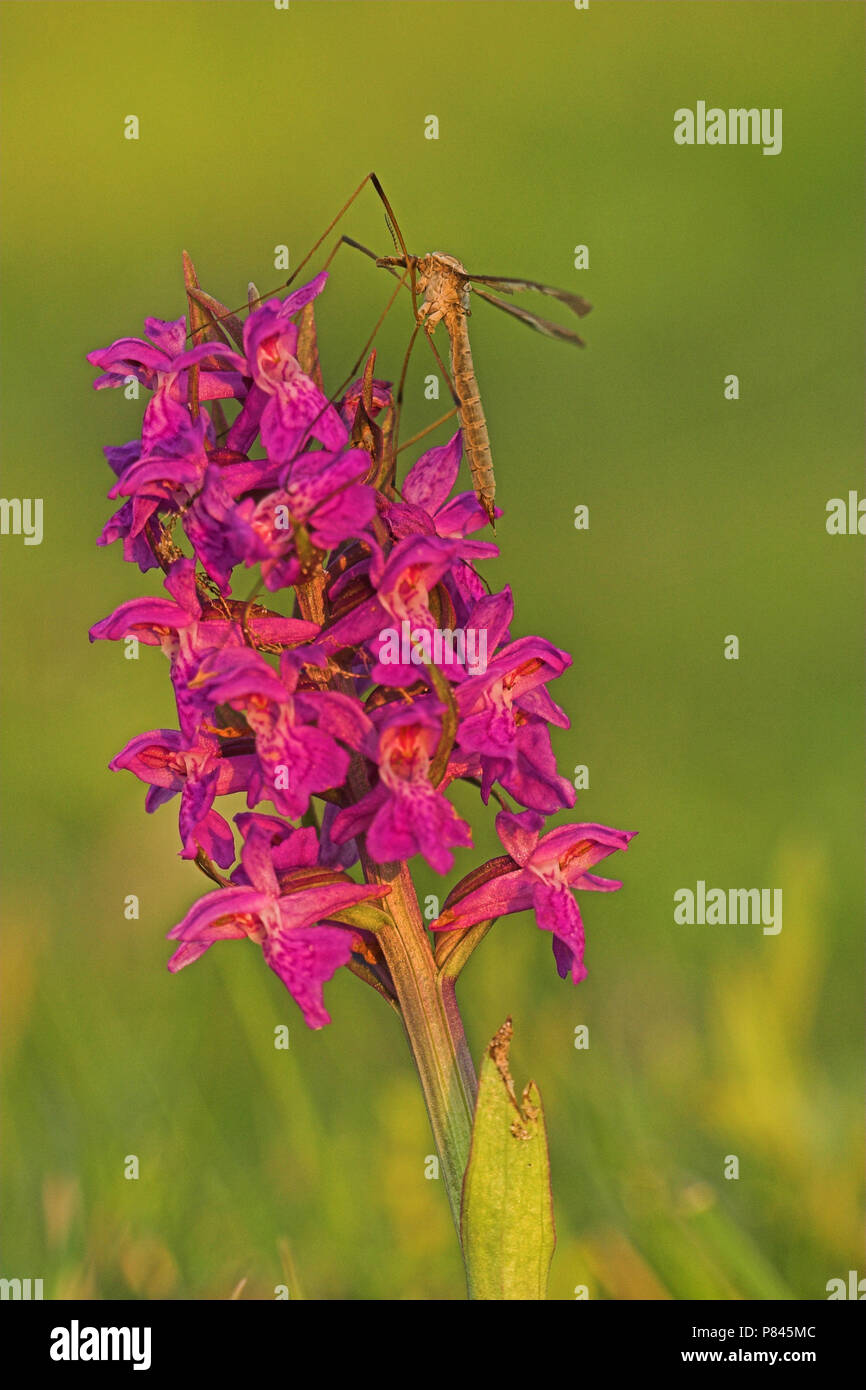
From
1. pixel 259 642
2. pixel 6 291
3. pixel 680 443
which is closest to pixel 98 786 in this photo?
pixel 259 642

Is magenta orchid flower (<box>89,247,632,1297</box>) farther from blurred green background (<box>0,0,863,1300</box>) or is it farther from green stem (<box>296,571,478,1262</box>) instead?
blurred green background (<box>0,0,863,1300</box>)

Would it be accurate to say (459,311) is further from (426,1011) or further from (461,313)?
(426,1011)

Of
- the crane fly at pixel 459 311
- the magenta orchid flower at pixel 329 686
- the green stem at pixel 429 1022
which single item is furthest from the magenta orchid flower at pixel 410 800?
the crane fly at pixel 459 311

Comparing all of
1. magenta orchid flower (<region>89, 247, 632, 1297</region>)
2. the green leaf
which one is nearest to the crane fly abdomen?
magenta orchid flower (<region>89, 247, 632, 1297</region>)

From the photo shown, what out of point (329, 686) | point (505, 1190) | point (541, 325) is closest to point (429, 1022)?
point (505, 1190)

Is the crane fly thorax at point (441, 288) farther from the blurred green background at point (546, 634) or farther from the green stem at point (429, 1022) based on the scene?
the blurred green background at point (546, 634)

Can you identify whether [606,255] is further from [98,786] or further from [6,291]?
[98,786]
